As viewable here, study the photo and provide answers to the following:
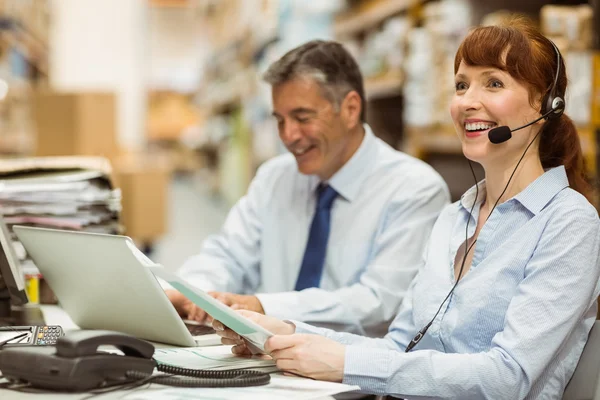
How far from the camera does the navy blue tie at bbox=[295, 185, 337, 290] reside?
2402 millimetres

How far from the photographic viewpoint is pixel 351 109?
252 centimetres

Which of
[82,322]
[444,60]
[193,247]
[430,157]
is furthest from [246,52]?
[82,322]

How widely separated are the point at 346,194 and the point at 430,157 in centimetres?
159

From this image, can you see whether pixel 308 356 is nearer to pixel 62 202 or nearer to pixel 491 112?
pixel 491 112

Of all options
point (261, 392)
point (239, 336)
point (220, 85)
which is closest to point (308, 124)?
point (239, 336)

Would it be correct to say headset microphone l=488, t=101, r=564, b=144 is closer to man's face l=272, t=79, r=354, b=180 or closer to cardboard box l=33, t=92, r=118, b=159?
man's face l=272, t=79, r=354, b=180

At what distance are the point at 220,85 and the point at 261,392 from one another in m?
10.3

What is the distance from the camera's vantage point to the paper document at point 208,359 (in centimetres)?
148

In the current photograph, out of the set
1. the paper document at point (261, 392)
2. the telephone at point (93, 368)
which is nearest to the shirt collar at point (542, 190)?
the paper document at point (261, 392)

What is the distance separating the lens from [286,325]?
66.2 inches

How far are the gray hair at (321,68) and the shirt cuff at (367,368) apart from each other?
112 cm

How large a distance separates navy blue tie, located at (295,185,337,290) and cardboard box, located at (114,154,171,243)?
2719 mm

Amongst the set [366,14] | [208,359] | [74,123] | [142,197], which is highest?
→ [366,14]

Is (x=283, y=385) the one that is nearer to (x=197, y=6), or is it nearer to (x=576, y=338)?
(x=576, y=338)
